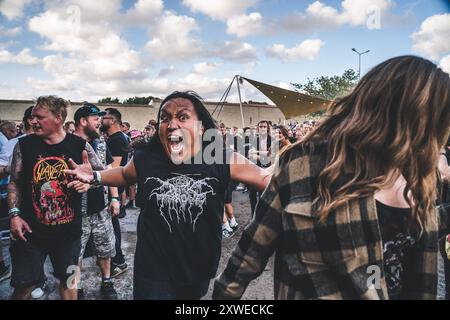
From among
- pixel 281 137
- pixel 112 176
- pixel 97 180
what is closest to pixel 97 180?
pixel 97 180

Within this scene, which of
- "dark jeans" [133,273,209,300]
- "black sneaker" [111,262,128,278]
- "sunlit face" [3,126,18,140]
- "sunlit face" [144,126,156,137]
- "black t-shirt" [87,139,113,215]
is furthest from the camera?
"sunlit face" [144,126,156,137]

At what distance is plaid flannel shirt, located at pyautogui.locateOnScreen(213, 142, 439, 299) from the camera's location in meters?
1.03

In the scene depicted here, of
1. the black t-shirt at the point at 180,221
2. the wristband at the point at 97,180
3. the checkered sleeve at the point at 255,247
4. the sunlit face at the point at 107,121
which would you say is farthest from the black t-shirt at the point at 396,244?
the sunlit face at the point at 107,121

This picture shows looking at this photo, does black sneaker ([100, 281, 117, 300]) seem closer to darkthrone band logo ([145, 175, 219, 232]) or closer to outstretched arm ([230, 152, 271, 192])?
darkthrone band logo ([145, 175, 219, 232])

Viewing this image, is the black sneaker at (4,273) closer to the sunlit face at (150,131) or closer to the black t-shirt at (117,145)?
the black t-shirt at (117,145)

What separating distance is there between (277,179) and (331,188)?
0.64 ft

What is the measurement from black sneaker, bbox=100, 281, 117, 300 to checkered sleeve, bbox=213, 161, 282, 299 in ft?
7.78

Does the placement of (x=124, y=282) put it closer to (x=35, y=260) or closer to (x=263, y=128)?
(x=35, y=260)

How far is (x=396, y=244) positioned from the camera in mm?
1167

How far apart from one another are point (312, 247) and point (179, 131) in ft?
3.70

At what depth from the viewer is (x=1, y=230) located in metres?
5.02

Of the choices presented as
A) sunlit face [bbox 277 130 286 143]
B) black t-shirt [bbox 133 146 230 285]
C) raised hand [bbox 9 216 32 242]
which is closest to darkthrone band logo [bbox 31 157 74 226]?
raised hand [bbox 9 216 32 242]

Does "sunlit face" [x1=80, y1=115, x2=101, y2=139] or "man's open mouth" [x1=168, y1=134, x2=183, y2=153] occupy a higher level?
"sunlit face" [x1=80, y1=115, x2=101, y2=139]
